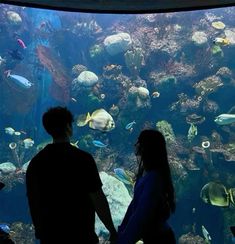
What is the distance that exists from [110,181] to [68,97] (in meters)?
6.06

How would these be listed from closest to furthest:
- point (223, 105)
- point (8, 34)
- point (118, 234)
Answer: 1. point (118, 234)
2. point (223, 105)
3. point (8, 34)

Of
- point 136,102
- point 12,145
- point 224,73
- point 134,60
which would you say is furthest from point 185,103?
point 12,145

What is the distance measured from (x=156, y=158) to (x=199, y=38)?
1444 cm

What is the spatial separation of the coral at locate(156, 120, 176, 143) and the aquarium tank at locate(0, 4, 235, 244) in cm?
4

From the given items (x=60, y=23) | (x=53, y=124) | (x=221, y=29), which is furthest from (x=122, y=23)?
(x=53, y=124)

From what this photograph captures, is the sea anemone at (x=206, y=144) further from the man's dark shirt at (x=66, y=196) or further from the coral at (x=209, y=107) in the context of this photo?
the man's dark shirt at (x=66, y=196)

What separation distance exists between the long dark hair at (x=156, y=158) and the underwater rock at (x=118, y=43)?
556 inches

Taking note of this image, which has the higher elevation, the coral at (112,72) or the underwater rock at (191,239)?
the coral at (112,72)

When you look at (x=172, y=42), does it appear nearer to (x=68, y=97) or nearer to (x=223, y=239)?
(x=68, y=97)

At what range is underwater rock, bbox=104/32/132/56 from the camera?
52.6 ft

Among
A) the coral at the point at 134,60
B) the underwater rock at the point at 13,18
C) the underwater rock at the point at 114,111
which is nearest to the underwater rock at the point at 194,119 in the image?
the underwater rock at the point at 114,111

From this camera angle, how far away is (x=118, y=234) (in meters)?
2.29

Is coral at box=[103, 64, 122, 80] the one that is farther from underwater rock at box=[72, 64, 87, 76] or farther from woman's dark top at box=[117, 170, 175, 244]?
woman's dark top at box=[117, 170, 175, 244]

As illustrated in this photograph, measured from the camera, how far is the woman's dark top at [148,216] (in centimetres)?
220
